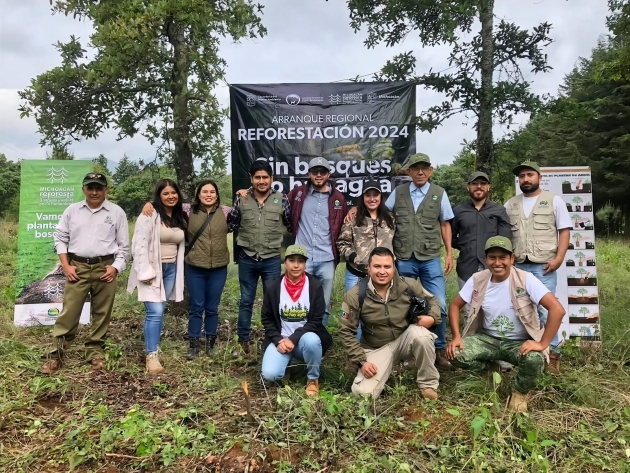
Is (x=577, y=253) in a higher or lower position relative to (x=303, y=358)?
higher

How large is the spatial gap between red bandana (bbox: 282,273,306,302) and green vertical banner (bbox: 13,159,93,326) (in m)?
2.72

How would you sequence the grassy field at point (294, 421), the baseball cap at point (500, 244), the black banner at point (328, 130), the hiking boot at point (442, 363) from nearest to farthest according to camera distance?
the grassy field at point (294, 421)
the baseball cap at point (500, 244)
the hiking boot at point (442, 363)
the black banner at point (328, 130)

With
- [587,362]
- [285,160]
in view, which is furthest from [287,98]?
[587,362]

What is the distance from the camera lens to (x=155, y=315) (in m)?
4.24

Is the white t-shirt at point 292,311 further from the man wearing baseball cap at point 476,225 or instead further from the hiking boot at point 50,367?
the hiking boot at point 50,367

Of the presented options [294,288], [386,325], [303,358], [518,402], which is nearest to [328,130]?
[294,288]

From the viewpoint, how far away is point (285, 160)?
554 centimetres

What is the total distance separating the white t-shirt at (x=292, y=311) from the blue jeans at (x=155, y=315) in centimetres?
114

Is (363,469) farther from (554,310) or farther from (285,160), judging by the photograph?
(285,160)

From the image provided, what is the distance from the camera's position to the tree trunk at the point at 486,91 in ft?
17.1

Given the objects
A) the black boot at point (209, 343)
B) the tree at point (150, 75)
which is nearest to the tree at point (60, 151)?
the tree at point (150, 75)

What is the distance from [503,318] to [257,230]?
2.27 m

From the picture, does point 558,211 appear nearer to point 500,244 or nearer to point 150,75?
point 500,244

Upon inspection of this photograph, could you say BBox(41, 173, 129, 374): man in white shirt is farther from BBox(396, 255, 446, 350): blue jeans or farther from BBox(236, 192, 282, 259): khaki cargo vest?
BBox(396, 255, 446, 350): blue jeans
